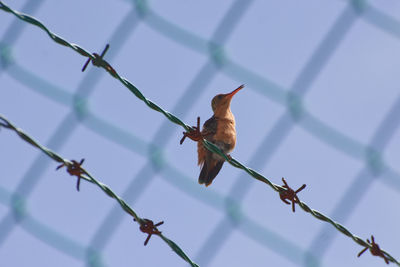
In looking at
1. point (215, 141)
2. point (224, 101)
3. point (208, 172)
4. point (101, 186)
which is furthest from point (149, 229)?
point (224, 101)

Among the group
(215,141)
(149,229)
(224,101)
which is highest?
(224,101)

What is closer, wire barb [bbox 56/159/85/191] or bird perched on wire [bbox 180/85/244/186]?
wire barb [bbox 56/159/85/191]

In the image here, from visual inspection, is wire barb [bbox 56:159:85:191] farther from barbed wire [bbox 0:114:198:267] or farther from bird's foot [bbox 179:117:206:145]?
bird's foot [bbox 179:117:206:145]

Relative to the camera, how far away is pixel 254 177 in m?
4.19

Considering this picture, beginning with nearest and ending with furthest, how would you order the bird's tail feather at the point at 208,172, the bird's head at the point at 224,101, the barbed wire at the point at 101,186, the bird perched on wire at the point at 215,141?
the barbed wire at the point at 101,186 → the bird perched on wire at the point at 215,141 → the bird's tail feather at the point at 208,172 → the bird's head at the point at 224,101

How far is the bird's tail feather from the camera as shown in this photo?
692 centimetres

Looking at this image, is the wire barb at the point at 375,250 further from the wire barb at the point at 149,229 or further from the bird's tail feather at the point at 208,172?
the bird's tail feather at the point at 208,172

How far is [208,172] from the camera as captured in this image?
6.92 m

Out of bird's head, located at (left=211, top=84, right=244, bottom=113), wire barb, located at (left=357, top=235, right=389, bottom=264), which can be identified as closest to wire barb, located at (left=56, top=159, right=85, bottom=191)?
wire barb, located at (left=357, top=235, right=389, bottom=264)

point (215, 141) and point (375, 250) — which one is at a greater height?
point (215, 141)

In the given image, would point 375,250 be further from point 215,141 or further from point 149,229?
point 215,141

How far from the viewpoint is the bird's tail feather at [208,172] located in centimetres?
692

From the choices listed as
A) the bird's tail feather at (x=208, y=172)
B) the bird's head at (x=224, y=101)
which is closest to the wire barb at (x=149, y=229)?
the bird's tail feather at (x=208, y=172)

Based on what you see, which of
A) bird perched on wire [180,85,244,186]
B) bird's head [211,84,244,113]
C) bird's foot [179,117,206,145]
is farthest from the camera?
bird's head [211,84,244,113]
